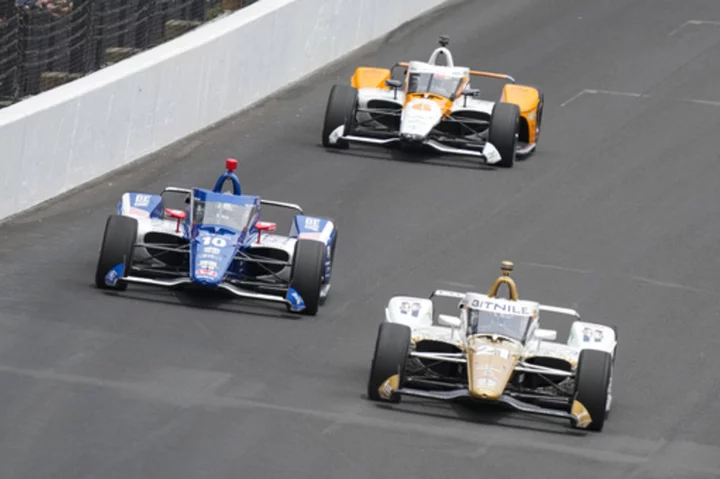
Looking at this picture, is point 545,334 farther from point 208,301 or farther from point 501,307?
point 208,301

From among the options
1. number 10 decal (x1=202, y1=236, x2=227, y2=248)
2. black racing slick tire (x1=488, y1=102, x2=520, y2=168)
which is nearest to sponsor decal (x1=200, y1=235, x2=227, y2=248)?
number 10 decal (x1=202, y1=236, x2=227, y2=248)

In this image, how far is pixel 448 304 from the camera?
733 inches

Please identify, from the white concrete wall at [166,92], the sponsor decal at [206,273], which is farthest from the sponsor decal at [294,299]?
the white concrete wall at [166,92]

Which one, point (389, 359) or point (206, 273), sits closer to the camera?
point (389, 359)

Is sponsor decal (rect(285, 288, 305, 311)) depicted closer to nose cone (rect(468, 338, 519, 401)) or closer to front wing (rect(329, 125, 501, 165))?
nose cone (rect(468, 338, 519, 401))

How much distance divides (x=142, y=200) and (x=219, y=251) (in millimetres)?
1615

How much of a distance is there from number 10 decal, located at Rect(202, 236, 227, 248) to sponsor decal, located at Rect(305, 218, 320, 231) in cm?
115

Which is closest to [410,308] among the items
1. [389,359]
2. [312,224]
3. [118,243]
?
[389,359]

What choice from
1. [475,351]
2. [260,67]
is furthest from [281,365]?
[260,67]

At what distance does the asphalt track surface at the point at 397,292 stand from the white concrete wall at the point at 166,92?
337 mm

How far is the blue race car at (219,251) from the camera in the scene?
56.6 feet

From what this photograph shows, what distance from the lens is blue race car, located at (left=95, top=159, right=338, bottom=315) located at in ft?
56.6

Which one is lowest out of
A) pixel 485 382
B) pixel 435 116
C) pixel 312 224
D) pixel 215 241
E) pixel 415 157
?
pixel 485 382

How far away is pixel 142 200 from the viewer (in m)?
18.6
